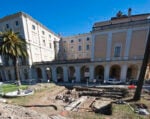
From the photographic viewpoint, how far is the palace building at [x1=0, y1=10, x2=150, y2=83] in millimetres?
19625

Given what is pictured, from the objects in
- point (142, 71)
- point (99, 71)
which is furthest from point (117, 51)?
point (142, 71)

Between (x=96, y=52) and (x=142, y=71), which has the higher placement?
(x=96, y=52)

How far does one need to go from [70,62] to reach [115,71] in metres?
11.7

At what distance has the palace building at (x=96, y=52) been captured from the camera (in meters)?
19.6

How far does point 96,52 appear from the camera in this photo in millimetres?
22578

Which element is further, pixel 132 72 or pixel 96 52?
pixel 132 72

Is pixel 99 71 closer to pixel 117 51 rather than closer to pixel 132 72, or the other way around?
pixel 117 51

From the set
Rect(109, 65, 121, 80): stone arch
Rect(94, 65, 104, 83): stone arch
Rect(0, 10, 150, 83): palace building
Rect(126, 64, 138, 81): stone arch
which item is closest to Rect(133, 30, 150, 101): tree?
Rect(0, 10, 150, 83): palace building

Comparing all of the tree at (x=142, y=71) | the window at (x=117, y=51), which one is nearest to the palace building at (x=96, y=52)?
the window at (x=117, y=51)

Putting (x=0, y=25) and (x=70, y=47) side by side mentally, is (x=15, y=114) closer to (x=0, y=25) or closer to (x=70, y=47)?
(x=0, y=25)

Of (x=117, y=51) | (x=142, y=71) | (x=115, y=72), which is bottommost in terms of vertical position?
(x=115, y=72)

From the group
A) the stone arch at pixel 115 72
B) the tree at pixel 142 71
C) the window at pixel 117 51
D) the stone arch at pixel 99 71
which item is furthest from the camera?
the stone arch at pixel 99 71

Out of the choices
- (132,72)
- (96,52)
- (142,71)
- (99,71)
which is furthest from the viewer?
(99,71)

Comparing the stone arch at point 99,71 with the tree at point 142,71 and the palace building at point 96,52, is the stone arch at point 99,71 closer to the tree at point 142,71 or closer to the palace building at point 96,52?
the palace building at point 96,52
